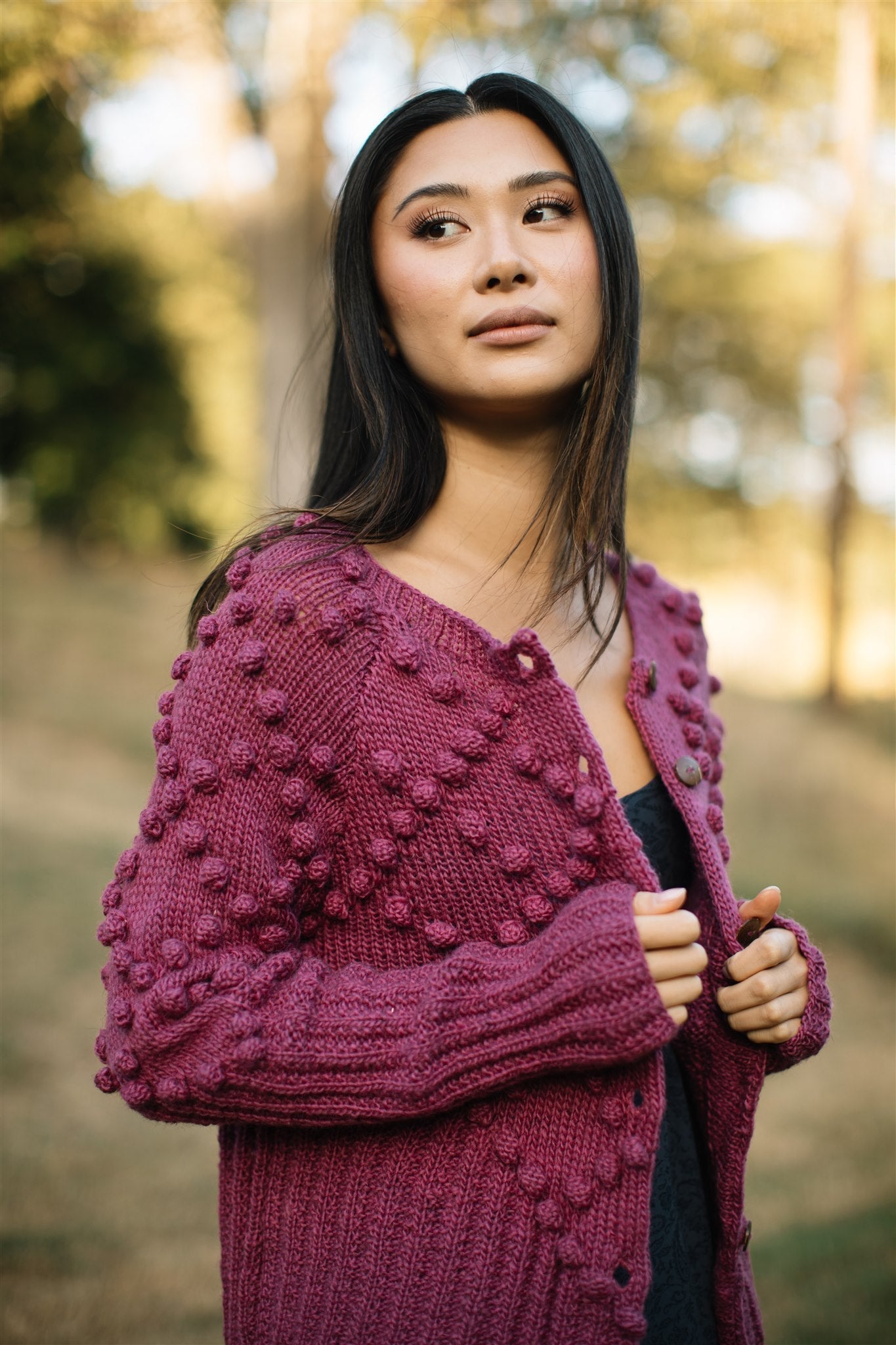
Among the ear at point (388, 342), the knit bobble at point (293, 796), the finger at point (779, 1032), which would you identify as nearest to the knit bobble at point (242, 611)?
the knit bobble at point (293, 796)

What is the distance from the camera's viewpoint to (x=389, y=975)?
134 cm

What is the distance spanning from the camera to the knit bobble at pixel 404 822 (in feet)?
4.46

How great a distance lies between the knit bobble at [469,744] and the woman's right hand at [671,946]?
0.27 metres

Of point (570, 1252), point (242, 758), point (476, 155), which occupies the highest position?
point (476, 155)

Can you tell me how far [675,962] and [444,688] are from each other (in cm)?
44

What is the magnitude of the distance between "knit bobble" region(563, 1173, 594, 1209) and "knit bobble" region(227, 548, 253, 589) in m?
0.84

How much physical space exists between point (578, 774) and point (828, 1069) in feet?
15.2

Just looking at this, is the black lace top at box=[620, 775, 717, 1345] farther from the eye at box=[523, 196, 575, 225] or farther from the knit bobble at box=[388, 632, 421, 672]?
the eye at box=[523, 196, 575, 225]

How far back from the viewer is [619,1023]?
1.21 meters

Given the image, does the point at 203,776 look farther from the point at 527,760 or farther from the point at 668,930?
the point at 668,930

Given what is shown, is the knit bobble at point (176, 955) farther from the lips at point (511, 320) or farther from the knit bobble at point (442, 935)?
the lips at point (511, 320)

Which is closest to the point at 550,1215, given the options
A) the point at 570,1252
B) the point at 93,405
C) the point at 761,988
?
the point at 570,1252

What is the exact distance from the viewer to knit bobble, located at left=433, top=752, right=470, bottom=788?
1.37m

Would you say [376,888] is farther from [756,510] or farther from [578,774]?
[756,510]
